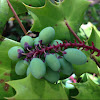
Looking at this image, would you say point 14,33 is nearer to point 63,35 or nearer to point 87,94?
point 63,35

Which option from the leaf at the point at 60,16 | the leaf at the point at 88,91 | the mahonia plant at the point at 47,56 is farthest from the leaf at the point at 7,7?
the leaf at the point at 88,91

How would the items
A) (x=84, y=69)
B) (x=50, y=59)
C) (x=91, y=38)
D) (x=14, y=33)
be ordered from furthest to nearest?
(x=14, y=33) → (x=91, y=38) → (x=84, y=69) → (x=50, y=59)

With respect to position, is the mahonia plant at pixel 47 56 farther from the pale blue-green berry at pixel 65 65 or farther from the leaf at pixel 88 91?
the leaf at pixel 88 91

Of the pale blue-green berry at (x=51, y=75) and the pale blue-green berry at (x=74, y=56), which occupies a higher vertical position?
the pale blue-green berry at (x=74, y=56)

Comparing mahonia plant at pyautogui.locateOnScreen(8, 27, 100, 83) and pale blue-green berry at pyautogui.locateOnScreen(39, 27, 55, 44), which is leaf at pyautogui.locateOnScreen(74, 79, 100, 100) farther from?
pale blue-green berry at pyautogui.locateOnScreen(39, 27, 55, 44)

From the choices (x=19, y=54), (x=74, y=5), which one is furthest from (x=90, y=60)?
(x=19, y=54)

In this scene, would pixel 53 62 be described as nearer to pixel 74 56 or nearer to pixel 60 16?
pixel 74 56

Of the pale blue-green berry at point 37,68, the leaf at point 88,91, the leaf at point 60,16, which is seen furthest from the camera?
the leaf at point 60,16
